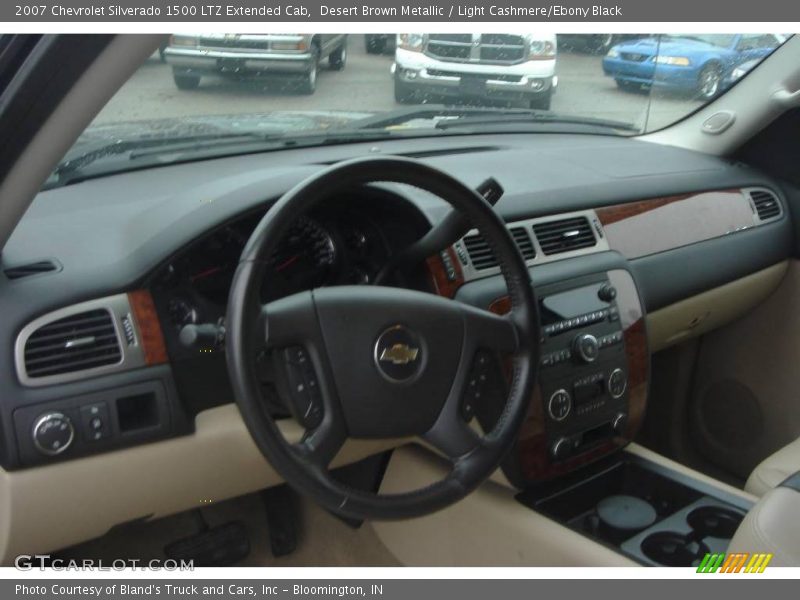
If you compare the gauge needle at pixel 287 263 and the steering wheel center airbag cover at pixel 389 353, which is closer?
the steering wheel center airbag cover at pixel 389 353

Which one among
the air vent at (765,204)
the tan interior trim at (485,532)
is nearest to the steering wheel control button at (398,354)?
the tan interior trim at (485,532)

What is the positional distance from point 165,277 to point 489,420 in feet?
2.41

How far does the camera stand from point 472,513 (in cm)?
223

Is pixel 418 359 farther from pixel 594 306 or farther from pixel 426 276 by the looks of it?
pixel 594 306

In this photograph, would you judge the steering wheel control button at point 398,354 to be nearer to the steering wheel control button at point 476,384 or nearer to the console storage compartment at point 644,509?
the steering wheel control button at point 476,384

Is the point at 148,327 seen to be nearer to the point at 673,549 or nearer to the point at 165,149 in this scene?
the point at 165,149

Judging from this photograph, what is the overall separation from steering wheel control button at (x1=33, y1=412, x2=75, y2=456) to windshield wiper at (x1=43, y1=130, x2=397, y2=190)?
0.72 m

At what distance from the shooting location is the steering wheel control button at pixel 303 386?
1.56 m

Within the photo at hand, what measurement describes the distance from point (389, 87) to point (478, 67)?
28cm

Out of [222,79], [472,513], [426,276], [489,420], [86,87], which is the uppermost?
[86,87]

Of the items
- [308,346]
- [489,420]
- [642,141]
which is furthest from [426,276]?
[642,141]

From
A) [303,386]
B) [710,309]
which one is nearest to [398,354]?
[303,386]

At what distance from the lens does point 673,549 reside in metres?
2.04

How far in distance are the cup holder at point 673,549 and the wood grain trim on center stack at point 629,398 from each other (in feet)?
0.92
